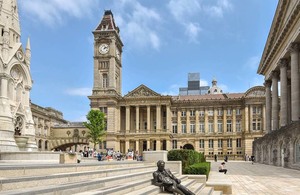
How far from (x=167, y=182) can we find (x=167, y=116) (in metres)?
81.6

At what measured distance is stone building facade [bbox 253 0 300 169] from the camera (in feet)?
119

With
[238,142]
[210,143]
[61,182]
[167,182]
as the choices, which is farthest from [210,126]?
[61,182]

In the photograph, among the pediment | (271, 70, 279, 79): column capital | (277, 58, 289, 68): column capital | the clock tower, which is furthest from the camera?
the clock tower

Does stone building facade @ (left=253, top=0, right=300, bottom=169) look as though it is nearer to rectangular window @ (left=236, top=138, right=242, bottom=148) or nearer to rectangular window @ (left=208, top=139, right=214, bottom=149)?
rectangular window @ (left=236, top=138, right=242, bottom=148)

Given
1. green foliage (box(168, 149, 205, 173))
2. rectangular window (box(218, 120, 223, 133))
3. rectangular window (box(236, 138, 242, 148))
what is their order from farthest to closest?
rectangular window (box(218, 120, 223, 133)) → rectangular window (box(236, 138, 242, 148)) → green foliage (box(168, 149, 205, 173))

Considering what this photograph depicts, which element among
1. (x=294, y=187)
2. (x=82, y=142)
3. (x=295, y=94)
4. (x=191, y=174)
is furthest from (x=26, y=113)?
(x=82, y=142)

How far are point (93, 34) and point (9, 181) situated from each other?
92.5 metres

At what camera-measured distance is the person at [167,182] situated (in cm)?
1210

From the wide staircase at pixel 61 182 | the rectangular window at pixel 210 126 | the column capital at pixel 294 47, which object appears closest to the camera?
the wide staircase at pixel 61 182

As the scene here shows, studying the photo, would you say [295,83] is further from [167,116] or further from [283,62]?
[167,116]

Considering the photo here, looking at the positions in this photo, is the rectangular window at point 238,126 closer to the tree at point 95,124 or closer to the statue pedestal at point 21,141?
the tree at point 95,124

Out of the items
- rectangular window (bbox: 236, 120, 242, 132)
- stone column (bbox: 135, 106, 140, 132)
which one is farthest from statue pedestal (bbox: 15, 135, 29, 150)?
rectangular window (bbox: 236, 120, 242, 132)

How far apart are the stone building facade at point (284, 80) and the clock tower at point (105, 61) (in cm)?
4621

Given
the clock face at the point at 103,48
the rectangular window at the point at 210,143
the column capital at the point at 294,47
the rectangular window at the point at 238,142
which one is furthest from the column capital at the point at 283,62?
the clock face at the point at 103,48
